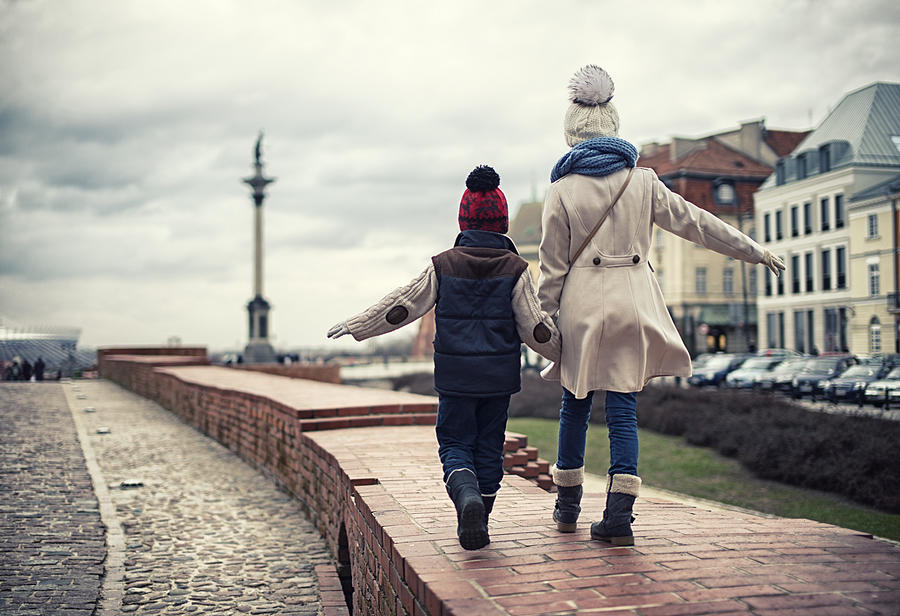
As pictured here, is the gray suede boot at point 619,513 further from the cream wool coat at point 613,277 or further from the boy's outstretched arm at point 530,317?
the boy's outstretched arm at point 530,317

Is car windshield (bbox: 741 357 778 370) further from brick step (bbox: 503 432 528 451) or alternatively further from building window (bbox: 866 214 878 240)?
brick step (bbox: 503 432 528 451)

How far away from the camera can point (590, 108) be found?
395 centimetres

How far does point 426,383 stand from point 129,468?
907 inches

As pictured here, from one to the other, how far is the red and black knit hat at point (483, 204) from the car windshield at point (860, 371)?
20.0m

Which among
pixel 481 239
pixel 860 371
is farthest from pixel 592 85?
pixel 860 371

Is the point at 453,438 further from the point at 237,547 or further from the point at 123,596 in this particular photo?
the point at 237,547

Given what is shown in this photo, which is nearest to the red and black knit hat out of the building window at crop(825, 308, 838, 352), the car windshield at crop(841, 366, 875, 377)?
the car windshield at crop(841, 366, 875, 377)

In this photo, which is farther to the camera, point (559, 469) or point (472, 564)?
point (559, 469)

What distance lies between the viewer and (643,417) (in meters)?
17.9

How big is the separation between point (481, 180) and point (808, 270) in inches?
1812

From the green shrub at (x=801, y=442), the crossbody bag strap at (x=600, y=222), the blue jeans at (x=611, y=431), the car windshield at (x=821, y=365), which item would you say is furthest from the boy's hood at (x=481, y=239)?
the car windshield at (x=821, y=365)

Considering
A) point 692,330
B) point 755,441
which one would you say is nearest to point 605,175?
point 755,441

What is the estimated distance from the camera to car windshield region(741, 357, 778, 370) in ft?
90.0

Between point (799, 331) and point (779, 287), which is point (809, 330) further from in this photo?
point (779, 287)
